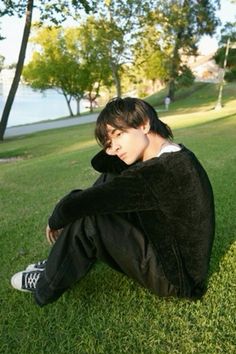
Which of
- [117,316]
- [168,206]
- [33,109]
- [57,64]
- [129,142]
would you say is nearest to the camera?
[168,206]

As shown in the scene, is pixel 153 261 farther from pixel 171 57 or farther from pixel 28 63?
pixel 28 63

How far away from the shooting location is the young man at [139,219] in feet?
6.64

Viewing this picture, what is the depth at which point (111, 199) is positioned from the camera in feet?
6.76

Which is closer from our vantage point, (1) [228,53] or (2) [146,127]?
(2) [146,127]

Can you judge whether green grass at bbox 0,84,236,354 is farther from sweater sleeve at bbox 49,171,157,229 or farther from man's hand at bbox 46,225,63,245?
sweater sleeve at bbox 49,171,157,229

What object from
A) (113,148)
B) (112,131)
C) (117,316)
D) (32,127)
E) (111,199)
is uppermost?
(112,131)

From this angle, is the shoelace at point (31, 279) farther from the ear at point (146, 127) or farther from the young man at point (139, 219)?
the ear at point (146, 127)

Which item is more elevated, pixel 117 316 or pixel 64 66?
pixel 117 316

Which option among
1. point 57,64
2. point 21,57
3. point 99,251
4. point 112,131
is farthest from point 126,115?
point 57,64

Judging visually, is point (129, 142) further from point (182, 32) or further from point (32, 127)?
point (182, 32)

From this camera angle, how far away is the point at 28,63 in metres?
43.7

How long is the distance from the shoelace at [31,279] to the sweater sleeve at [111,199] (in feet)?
1.43

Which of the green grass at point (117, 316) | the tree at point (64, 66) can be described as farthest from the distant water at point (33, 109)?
the green grass at point (117, 316)

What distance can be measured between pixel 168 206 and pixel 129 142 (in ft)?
1.23
